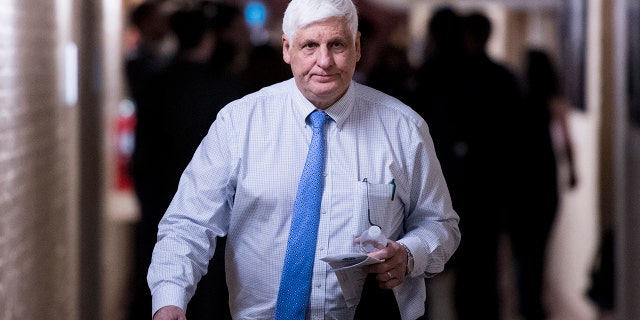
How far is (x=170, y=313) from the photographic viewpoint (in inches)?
88.0

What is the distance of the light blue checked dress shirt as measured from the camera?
2328mm

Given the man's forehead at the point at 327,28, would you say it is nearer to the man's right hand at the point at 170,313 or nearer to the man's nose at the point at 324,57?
the man's nose at the point at 324,57

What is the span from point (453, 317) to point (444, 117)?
30.1 inches

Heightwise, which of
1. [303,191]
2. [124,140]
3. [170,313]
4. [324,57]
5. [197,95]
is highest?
[324,57]

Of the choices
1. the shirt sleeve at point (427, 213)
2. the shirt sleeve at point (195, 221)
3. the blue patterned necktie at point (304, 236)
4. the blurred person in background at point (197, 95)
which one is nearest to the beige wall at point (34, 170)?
the blurred person in background at point (197, 95)

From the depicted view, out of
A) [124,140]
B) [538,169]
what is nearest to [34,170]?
[124,140]

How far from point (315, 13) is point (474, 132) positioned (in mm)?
1959

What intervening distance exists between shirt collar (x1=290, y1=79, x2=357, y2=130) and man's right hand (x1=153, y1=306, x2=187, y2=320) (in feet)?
1.61

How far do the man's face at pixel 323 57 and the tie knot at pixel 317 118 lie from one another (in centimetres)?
2

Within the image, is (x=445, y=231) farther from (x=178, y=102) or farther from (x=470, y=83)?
(x=470, y=83)

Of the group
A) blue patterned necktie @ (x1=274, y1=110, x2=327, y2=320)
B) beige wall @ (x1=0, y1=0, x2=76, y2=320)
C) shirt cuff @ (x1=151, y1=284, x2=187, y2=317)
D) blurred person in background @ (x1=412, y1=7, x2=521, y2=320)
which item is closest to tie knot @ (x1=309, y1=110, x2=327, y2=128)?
blue patterned necktie @ (x1=274, y1=110, x2=327, y2=320)

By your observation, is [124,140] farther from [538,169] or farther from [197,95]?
[538,169]

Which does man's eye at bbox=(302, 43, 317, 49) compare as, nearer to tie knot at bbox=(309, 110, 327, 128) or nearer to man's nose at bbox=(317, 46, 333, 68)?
man's nose at bbox=(317, 46, 333, 68)

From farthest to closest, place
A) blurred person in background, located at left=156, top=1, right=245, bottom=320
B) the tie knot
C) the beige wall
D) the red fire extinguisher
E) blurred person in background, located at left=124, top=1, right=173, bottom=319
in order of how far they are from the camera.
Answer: the red fire extinguisher, blurred person in background, located at left=124, top=1, right=173, bottom=319, the beige wall, blurred person in background, located at left=156, top=1, right=245, bottom=320, the tie knot
